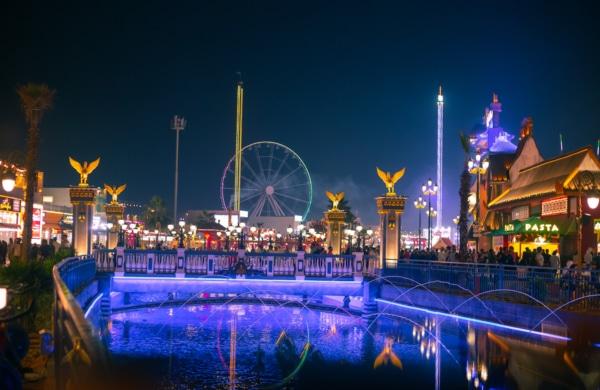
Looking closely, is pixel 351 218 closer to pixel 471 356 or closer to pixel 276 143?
pixel 276 143

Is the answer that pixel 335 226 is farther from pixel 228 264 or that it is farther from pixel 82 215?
pixel 82 215

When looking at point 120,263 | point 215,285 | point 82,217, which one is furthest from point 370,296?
point 82,217

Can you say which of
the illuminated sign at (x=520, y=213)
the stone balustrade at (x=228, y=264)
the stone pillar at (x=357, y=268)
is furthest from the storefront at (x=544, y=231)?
the stone balustrade at (x=228, y=264)

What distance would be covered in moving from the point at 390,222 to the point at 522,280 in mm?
12504

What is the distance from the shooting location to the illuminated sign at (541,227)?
32.0 metres

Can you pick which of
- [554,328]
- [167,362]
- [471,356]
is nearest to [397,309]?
[554,328]

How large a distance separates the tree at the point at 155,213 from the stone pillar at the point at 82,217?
63.1 meters

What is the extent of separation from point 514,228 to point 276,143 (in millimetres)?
29272

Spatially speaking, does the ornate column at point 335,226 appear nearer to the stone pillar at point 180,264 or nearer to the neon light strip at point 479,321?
the neon light strip at point 479,321

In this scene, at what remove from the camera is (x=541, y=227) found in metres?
32.7

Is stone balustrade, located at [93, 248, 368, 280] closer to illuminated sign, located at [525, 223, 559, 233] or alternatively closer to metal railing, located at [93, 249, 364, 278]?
metal railing, located at [93, 249, 364, 278]

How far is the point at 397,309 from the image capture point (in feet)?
103

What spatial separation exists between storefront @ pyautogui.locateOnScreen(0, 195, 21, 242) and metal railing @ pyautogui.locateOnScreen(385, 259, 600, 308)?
88.0ft

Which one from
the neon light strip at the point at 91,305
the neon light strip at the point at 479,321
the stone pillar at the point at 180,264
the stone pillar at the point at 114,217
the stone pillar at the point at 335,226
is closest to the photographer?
the neon light strip at the point at 479,321
